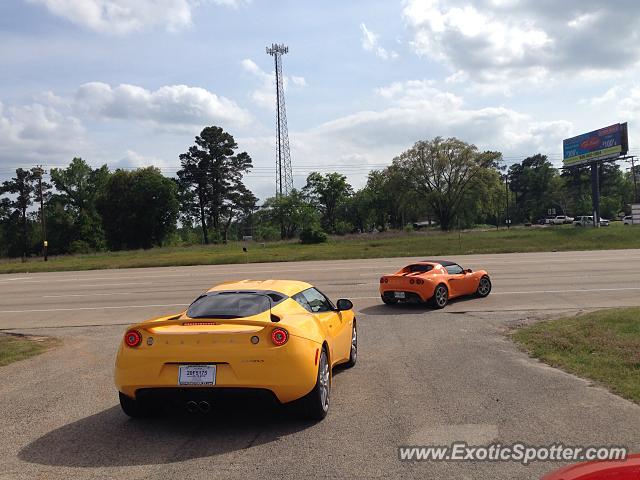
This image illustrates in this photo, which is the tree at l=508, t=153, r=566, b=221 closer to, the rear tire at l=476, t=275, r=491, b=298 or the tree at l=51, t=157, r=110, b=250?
the tree at l=51, t=157, r=110, b=250

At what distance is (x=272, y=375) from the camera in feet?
18.1

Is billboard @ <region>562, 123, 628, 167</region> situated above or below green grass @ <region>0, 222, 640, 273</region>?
above

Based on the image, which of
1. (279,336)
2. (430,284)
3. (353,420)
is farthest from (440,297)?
(279,336)

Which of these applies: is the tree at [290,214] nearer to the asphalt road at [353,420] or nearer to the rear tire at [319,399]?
the asphalt road at [353,420]

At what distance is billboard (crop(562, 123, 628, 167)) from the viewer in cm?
6122

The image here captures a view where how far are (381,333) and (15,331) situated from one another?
8471 millimetres

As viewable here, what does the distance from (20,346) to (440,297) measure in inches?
365

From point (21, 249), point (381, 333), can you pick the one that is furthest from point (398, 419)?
point (21, 249)

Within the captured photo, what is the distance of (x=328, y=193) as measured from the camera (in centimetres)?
10606

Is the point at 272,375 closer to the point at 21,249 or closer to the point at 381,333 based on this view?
the point at 381,333

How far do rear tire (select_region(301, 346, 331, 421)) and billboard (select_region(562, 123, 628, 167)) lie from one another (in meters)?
63.3

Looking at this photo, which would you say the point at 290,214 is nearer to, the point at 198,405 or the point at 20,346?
the point at 20,346

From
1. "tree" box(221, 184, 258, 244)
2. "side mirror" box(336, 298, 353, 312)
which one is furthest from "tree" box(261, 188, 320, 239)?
"side mirror" box(336, 298, 353, 312)

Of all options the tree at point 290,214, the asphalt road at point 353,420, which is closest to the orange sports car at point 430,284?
the asphalt road at point 353,420
